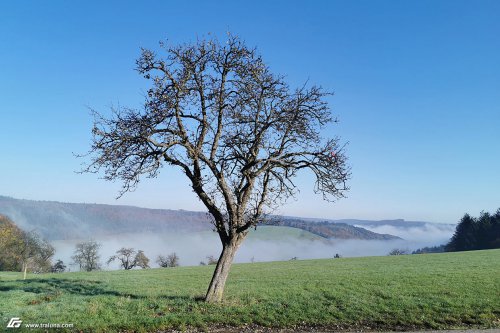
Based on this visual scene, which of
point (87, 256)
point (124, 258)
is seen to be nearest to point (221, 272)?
point (124, 258)

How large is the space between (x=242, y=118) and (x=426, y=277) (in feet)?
57.6

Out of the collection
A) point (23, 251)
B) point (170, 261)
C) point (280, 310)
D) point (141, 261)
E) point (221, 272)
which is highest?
point (221, 272)

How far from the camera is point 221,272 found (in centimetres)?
1625

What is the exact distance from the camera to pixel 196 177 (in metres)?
16.1

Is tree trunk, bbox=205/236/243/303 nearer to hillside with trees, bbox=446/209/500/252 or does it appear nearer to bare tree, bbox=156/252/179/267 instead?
bare tree, bbox=156/252/179/267

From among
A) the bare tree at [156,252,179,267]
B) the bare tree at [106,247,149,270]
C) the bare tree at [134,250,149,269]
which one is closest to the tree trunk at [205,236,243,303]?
the bare tree at [106,247,149,270]

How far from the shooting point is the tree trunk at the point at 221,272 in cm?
1594

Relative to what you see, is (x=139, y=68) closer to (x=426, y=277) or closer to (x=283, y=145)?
(x=283, y=145)

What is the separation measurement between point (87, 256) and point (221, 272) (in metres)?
82.5

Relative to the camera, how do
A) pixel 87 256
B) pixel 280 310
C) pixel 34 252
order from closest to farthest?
pixel 280 310 < pixel 34 252 < pixel 87 256

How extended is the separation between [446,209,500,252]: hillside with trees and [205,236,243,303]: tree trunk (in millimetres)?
104552

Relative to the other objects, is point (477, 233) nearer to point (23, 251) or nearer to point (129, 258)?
point (129, 258)

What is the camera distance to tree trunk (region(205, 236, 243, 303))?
627 inches

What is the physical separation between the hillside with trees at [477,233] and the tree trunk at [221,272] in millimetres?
104552
